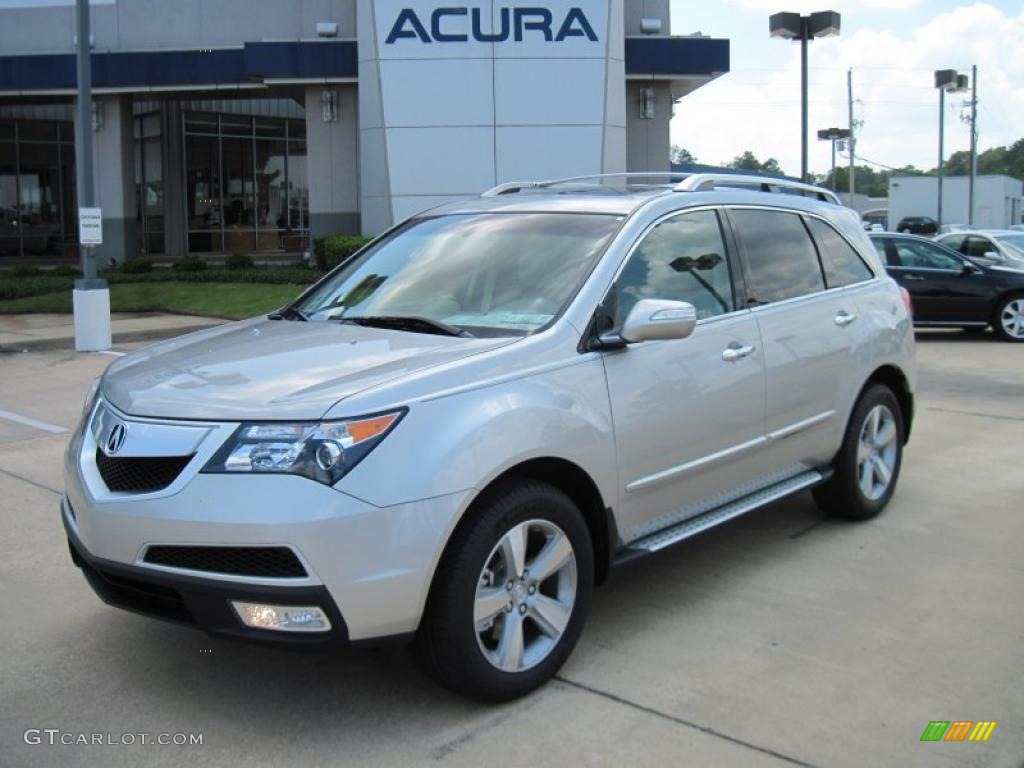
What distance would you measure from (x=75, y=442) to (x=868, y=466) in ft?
13.8

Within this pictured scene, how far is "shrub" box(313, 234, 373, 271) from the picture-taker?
19.3 m

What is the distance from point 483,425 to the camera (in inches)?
139

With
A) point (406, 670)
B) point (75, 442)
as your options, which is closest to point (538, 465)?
point (406, 670)

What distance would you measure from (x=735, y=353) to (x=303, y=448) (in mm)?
2267

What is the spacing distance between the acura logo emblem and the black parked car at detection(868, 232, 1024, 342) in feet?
44.8

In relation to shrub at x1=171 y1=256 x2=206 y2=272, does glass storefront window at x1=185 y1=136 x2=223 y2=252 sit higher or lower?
higher

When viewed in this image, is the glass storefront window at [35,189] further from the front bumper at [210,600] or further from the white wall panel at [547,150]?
the front bumper at [210,600]

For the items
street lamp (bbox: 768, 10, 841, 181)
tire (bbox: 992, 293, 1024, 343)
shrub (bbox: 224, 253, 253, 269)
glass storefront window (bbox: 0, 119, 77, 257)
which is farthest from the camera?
glass storefront window (bbox: 0, 119, 77, 257)

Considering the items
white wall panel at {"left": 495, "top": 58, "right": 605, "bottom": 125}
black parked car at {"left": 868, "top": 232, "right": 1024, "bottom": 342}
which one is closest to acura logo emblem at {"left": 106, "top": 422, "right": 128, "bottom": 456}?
black parked car at {"left": 868, "top": 232, "right": 1024, "bottom": 342}

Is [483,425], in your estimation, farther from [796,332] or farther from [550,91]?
[550,91]

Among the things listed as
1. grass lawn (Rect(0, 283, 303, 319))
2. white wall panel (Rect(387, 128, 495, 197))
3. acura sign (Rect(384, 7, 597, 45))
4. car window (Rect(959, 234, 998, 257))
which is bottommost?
grass lawn (Rect(0, 283, 303, 319))

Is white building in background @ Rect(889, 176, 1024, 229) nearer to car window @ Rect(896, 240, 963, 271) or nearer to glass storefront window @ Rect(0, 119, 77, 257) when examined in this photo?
glass storefront window @ Rect(0, 119, 77, 257)

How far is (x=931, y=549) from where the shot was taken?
18.0 ft

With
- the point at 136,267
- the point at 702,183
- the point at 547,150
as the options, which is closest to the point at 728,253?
the point at 702,183
